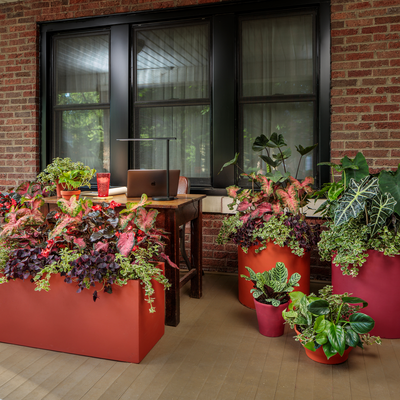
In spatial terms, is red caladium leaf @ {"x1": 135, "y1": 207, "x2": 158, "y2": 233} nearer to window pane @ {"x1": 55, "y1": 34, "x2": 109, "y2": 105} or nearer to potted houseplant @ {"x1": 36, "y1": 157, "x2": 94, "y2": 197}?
potted houseplant @ {"x1": 36, "y1": 157, "x2": 94, "y2": 197}

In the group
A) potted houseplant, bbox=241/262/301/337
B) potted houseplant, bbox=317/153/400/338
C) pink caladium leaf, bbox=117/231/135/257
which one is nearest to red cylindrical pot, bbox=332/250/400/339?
potted houseplant, bbox=317/153/400/338

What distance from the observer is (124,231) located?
193 cm

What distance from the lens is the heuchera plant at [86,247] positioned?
5.90ft

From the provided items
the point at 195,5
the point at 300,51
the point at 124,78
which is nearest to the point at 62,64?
the point at 124,78

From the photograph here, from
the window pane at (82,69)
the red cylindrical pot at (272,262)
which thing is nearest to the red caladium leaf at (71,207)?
the red cylindrical pot at (272,262)

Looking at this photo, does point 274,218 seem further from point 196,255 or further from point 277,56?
point 277,56

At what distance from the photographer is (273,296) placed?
2.15 metres

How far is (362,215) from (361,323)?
670 millimetres

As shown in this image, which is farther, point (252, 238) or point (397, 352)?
point (252, 238)

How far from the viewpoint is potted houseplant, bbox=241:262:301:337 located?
2.11 meters

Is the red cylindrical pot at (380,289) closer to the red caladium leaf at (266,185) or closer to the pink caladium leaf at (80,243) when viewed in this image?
the red caladium leaf at (266,185)

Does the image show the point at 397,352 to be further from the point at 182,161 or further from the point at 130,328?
the point at 182,161

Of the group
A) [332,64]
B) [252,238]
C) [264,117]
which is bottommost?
[252,238]

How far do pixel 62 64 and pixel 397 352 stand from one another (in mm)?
3889
